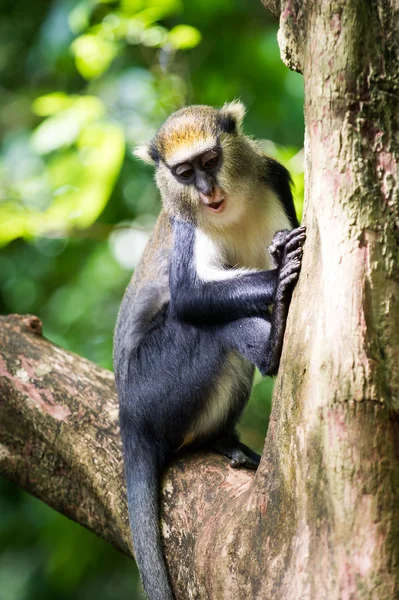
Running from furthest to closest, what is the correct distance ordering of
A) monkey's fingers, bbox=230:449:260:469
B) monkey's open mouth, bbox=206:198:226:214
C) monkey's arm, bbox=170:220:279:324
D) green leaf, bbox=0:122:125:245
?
green leaf, bbox=0:122:125:245 < monkey's open mouth, bbox=206:198:226:214 < monkey's fingers, bbox=230:449:260:469 < monkey's arm, bbox=170:220:279:324

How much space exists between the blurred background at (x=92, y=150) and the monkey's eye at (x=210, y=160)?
720mm

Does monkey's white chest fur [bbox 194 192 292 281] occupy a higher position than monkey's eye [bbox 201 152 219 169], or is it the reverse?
monkey's eye [bbox 201 152 219 169]

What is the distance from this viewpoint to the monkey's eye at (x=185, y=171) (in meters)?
3.36

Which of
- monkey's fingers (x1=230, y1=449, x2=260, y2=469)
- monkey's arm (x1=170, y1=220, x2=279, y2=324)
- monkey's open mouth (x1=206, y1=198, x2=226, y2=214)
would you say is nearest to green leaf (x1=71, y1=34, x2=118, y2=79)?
monkey's arm (x1=170, y1=220, x2=279, y2=324)

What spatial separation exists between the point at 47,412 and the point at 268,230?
1354mm

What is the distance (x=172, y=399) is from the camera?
3.22 meters

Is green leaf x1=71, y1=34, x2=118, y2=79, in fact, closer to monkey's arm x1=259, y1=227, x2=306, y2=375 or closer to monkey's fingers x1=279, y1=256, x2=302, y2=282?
monkey's arm x1=259, y1=227, x2=306, y2=375

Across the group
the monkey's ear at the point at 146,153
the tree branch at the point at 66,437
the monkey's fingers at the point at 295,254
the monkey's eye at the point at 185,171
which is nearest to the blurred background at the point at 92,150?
the monkey's ear at the point at 146,153

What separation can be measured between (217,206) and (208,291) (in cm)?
39

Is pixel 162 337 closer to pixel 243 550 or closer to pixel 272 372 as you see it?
pixel 272 372

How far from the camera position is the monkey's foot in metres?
3.17

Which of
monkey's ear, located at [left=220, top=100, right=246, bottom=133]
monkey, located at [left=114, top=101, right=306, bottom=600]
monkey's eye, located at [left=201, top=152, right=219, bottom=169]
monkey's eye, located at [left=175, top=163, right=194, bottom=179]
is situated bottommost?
monkey, located at [left=114, top=101, right=306, bottom=600]

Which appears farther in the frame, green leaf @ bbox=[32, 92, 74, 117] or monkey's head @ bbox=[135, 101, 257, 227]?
green leaf @ bbox=[32, 92, 74, 117]

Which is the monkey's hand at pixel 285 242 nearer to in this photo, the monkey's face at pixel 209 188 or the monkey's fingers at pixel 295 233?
the monkey's fingers at pixel 295 233
